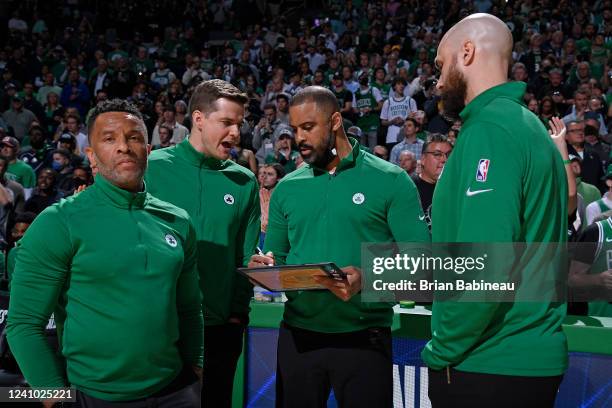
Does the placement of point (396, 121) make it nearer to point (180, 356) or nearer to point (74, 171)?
point (74, 171)

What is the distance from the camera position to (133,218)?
260 cm

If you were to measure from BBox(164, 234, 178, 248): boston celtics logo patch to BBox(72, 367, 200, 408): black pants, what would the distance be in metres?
0.44

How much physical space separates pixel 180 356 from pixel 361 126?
10071mm

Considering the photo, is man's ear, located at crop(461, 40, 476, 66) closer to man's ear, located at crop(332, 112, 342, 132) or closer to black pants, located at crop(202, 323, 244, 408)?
man's ear, located at crop(332, 112, 342, 132)

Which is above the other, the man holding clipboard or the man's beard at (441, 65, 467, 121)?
the man's beard at (441, 65, 467, 121)

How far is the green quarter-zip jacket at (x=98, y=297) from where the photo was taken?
2426 mm

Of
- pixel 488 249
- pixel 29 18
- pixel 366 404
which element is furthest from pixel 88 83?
pixel 488 249

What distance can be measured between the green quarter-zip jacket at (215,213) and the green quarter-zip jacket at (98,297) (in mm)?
897

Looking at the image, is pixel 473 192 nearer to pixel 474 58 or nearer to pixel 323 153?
pixel 474 58

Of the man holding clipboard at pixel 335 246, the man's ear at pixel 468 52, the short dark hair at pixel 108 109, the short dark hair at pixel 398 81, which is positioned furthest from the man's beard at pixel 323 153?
the short dark hair at pixel 398 81

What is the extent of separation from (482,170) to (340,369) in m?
1.45

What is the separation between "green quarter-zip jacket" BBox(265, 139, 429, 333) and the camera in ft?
11.2

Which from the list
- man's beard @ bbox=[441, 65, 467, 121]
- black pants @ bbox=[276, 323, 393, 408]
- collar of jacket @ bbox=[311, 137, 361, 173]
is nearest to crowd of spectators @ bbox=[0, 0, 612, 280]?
collar of jacket @ bbox=[311, 137, 361, 173]

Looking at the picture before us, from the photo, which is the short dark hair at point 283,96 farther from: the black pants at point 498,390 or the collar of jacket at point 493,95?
the black pants at point 498,390
